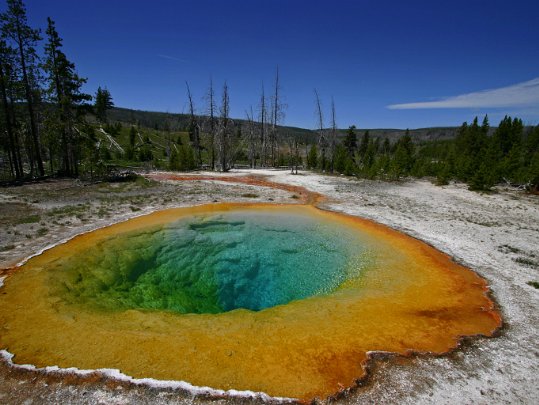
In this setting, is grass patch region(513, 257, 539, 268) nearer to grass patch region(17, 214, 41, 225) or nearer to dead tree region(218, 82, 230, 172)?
grass patch region(17, 214, 41, 225)

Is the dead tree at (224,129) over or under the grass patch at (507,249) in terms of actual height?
over

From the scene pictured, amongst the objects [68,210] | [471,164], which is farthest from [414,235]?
[471,164]

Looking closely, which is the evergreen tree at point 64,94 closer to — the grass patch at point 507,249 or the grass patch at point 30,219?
the grass patch at point 30,219

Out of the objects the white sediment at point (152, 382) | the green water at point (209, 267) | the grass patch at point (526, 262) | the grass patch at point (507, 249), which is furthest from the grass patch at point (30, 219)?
the grass patch at point (507, 249)

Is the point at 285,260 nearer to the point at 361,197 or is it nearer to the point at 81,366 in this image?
the point at 81,366

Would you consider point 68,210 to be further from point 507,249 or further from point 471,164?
point 471,164

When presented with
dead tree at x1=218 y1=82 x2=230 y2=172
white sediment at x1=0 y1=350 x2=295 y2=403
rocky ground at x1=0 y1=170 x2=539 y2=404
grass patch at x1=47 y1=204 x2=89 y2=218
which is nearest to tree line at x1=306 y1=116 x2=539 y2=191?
rocky ground at x1=0 y1=170 x2=539 y2=404

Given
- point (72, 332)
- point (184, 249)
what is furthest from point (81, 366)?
point (184, 249)
